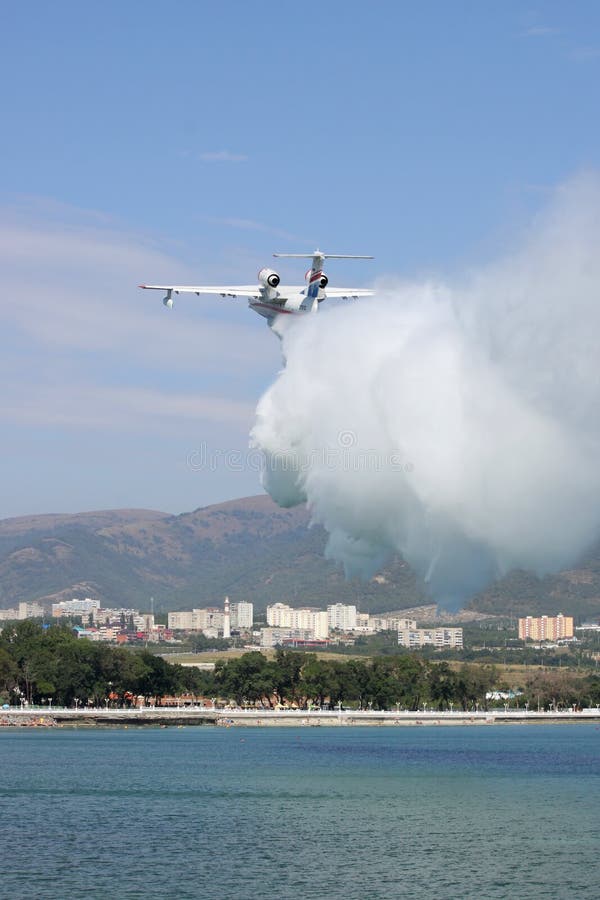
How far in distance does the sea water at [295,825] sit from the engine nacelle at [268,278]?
2893cm

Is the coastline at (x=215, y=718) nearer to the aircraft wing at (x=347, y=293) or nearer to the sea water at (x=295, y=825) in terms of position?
the sea water at (x=295, y=825)

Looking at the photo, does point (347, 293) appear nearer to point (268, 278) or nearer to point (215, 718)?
point (268, 278)

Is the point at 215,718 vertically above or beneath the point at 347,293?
beneath

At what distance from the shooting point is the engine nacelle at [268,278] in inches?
3410

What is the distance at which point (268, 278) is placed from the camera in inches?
3408

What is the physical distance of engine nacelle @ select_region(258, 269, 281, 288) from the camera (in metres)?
86.6

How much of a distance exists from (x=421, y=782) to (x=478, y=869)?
35.4m

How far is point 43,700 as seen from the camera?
18725 centimetres

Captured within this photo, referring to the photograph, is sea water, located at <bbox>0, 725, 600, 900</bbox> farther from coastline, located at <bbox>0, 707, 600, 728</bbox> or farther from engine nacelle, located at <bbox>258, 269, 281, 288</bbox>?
coastline, located at <bbox>0, 707, 600, 728</bbox>

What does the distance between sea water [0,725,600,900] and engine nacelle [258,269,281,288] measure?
28931 mm

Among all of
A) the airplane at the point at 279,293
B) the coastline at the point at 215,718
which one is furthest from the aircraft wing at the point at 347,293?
the coastline at the point at 215,718

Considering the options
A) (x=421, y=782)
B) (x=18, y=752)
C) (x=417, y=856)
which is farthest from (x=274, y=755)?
(x=417, y=856)

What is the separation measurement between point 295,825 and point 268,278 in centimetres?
3147

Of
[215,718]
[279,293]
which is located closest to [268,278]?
[279,293]
